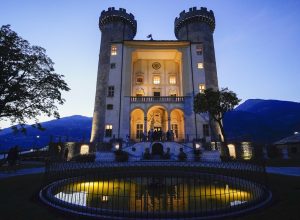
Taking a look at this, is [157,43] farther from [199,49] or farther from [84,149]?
[84,149]

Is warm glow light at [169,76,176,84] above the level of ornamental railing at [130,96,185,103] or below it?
above

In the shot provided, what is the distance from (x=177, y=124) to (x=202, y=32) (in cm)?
2377

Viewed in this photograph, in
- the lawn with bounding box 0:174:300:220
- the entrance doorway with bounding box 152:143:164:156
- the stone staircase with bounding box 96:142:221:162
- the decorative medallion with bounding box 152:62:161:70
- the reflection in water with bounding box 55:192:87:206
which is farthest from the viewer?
the decorative medallion with bounding box 152:62:161:70

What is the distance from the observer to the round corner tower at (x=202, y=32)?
42919mm

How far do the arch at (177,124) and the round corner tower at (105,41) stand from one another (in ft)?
47.7

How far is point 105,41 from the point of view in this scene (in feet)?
153

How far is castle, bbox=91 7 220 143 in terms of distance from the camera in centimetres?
3691

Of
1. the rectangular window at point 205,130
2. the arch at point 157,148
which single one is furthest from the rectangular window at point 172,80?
the arch at point 157,148

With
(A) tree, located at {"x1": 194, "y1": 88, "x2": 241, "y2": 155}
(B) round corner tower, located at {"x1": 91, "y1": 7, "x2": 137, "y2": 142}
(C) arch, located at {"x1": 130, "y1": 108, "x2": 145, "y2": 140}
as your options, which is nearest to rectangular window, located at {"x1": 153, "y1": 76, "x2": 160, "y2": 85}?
(C) arch, located at {"x1": 130, "y1": 108, "x2": 145, "y2": 140}

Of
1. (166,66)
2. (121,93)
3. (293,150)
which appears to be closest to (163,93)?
(166,66)

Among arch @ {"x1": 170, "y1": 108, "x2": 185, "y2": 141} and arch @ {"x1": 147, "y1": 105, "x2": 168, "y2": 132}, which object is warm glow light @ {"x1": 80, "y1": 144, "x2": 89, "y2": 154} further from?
arch @ {"x1": 170, "y1": 108, "x2": 185, "y2": 141}

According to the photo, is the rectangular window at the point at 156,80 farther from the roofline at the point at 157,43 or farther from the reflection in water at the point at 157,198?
the reflection in water at the point at 157,198

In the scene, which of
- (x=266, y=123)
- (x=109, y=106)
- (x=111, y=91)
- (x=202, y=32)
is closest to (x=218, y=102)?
(x=109, y=106)

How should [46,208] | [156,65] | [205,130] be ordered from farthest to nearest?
[156,65] < [205,130] < [46,208]
